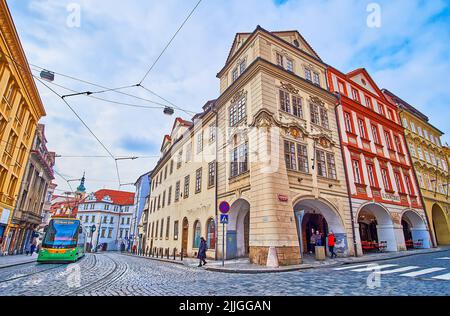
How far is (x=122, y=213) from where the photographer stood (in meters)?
70.8

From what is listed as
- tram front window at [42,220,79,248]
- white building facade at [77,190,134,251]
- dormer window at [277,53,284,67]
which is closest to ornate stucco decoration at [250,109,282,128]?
dormer window at [277,53,284,67]

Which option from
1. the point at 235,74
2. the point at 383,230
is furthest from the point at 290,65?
the point at 383,230

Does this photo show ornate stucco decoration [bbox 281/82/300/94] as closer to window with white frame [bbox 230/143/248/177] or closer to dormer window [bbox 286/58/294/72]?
dormer window [bbox 286/58/294/72]

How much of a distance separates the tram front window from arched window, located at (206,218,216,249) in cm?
909

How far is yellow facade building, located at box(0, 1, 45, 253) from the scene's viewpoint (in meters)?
19.5

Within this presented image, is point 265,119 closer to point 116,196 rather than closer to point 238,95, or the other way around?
point 238,95

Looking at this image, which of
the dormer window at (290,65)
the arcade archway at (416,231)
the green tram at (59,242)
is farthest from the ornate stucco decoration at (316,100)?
the green tram at (59,242)

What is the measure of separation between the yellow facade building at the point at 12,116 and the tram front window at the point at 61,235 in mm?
10346

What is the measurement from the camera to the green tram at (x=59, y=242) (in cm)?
1571

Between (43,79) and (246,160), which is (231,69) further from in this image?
(43,79)

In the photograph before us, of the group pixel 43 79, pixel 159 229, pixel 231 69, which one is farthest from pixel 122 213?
pixel 43 79

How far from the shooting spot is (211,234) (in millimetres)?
18109

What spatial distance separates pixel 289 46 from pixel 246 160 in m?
9.50
